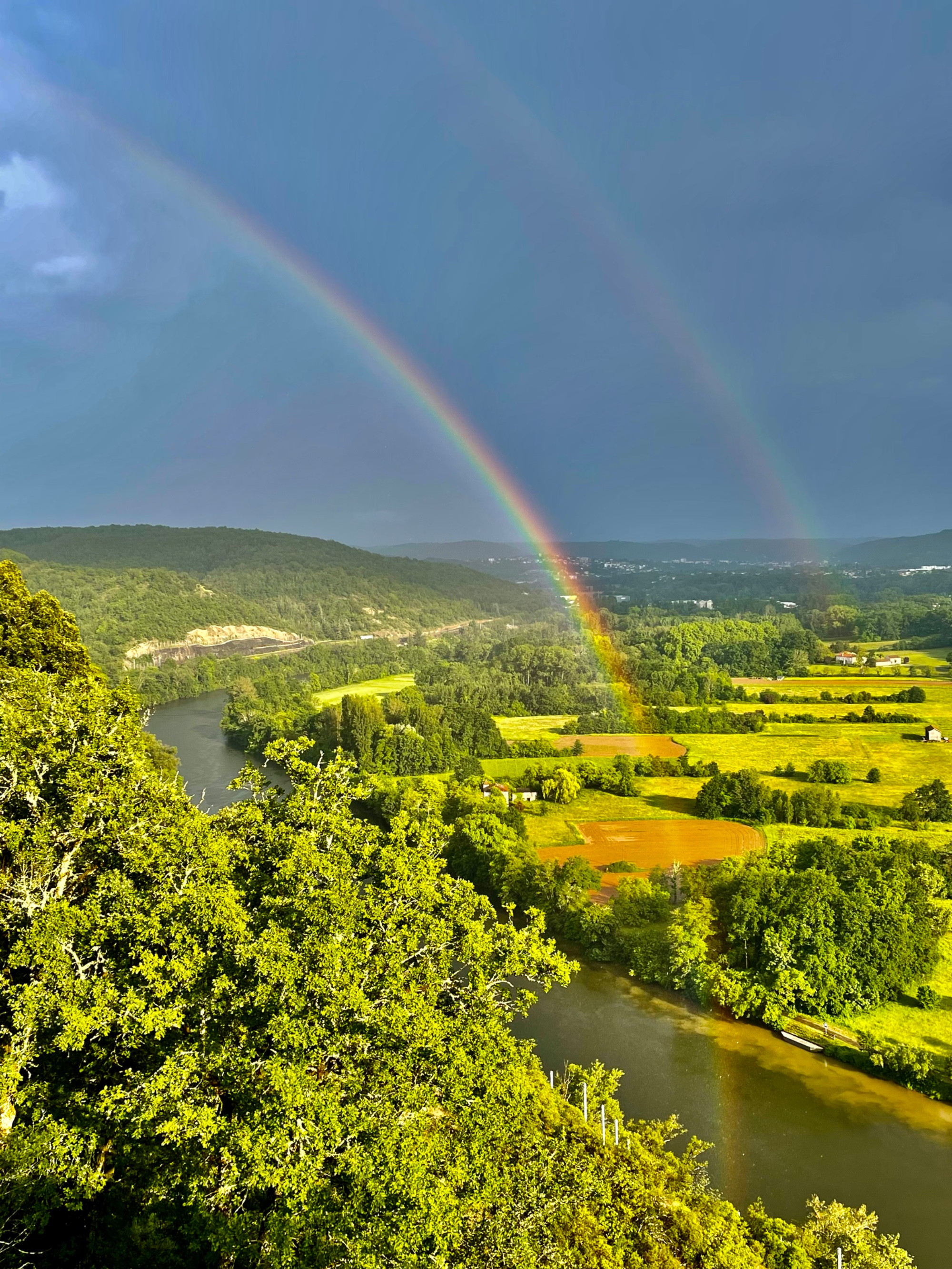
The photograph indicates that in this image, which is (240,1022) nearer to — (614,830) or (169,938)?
(169,938)

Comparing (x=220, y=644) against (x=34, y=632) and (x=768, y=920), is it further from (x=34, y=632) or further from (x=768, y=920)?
(x=768, y=920)

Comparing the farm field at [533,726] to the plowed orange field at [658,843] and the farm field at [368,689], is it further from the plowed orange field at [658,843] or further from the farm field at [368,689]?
the plowed orange field at [658,843]

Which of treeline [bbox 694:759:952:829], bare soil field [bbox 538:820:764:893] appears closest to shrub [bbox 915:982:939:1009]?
bare soil field [bbox 538:820:764:893]

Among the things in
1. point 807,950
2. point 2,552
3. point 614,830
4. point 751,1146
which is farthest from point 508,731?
point 2,552

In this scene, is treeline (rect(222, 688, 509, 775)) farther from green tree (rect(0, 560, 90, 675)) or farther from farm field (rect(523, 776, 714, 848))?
green tree (rect(0, 560, 90, 675))

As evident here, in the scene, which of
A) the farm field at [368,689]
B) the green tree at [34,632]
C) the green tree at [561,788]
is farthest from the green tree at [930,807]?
the farm field at [368,689]

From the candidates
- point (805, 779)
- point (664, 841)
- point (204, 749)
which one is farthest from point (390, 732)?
point (805, 779)
